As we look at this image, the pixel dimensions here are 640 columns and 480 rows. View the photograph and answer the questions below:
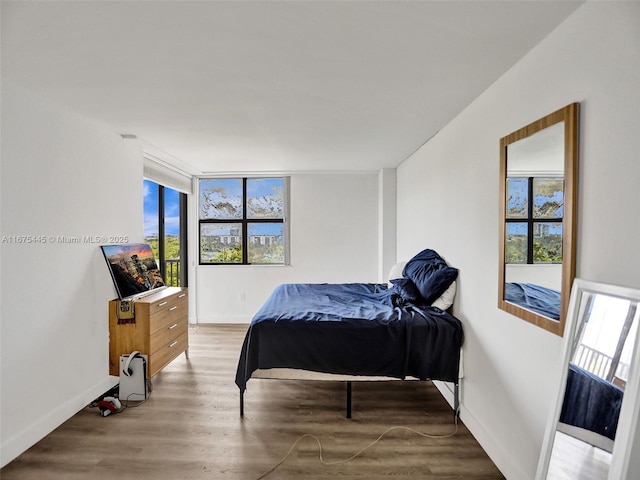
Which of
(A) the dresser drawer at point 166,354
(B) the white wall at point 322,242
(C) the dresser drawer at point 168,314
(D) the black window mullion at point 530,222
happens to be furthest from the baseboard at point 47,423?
(D) the black window mullion at point 530,222

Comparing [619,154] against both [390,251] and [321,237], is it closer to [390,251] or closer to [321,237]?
[390,251]

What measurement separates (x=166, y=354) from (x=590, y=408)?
327 cm

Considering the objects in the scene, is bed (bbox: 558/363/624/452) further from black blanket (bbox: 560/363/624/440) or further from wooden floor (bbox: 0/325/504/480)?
wooden floor (bbox: 0/325/504/480)

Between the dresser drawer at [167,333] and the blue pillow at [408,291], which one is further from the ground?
the blue pillow at [408,291]

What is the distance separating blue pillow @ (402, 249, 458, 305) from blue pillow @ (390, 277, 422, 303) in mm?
37

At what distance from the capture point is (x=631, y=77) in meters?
1.25

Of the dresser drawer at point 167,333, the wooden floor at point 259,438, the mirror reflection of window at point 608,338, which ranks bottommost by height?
the wooden floor at point 259,438

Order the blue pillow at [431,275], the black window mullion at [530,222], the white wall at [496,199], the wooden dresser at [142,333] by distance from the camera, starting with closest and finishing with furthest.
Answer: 1. the white wall at [496,199]
2. the black window mullion at [530,222]
3. the blue pillow at [431,275]
4. the wooden dresser at [142,333]

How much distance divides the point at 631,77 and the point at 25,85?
3227 millimetres

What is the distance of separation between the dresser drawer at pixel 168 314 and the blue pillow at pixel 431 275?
241 cm

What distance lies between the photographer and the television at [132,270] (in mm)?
3148

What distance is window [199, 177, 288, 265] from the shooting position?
18.3 ft

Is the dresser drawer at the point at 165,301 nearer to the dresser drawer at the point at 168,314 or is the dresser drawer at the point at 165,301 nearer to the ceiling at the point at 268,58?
the dresser drawer at the point at 168,314

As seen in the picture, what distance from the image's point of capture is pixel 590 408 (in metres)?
1.33
